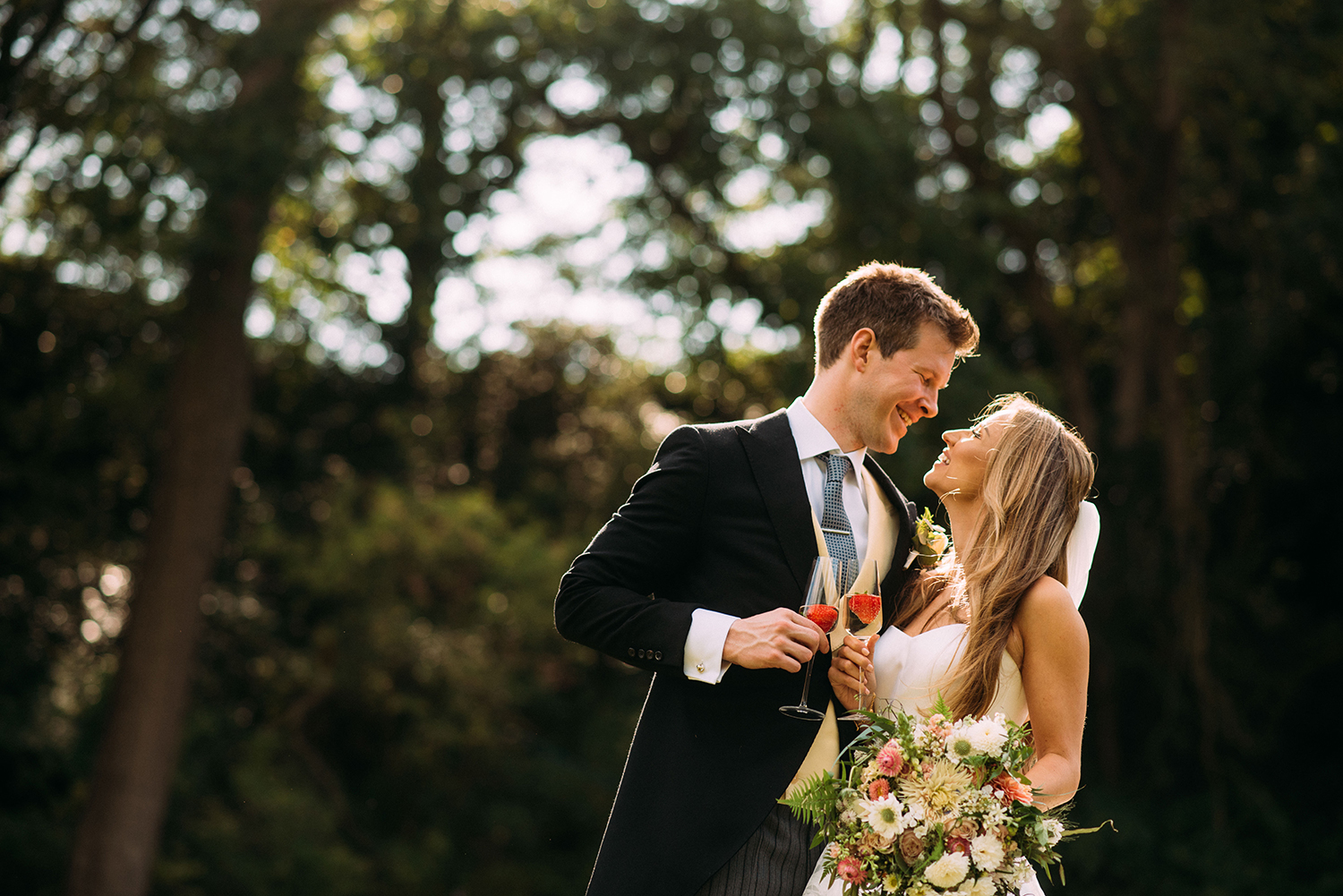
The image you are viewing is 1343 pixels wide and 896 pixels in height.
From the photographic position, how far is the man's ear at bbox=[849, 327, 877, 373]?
276 cm

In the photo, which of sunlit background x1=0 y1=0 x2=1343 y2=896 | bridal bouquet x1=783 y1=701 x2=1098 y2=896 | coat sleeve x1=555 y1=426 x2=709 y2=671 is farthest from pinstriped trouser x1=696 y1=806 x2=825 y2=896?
sunlit background x1=0 y1=0 x2=1343 y2=896

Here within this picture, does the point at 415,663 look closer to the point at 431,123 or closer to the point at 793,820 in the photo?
the point at 431,123

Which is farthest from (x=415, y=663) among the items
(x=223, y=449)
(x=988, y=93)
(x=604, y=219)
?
(x=988, y=93)

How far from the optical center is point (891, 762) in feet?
7.70

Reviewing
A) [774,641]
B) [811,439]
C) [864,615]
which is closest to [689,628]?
[774,641]

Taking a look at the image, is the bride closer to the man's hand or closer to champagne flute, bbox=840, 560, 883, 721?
champagne flute, bbox=840, 560, 883, 721

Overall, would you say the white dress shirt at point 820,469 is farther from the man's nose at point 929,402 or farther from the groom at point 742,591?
the man's nose at point 929,402

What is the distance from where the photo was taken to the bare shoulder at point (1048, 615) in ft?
8.71

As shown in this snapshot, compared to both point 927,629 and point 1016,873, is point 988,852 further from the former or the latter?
point 927,629

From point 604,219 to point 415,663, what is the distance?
4.81m

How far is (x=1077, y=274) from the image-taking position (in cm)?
1352

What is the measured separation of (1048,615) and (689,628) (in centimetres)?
79

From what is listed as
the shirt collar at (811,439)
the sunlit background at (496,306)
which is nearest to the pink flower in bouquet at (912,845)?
the shirt collar at (811,439)

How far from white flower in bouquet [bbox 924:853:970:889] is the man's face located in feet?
2.84
